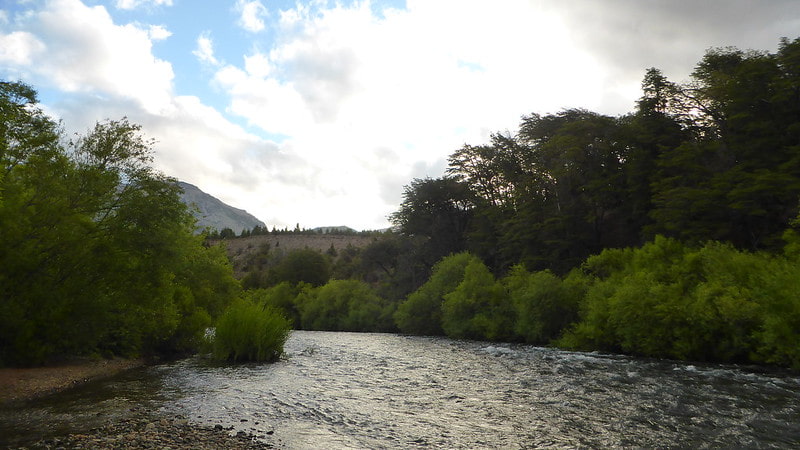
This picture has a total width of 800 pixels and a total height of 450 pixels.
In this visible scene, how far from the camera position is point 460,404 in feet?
53.6

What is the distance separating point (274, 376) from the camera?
74.9 feet

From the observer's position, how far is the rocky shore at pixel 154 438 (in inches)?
428

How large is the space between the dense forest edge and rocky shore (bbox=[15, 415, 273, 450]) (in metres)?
9.39

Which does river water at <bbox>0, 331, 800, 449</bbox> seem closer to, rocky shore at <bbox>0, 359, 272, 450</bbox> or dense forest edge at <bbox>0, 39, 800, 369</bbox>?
rocky shore at <bbox>0, 359, 272, 450</bbox>

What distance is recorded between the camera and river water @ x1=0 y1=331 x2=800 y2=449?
Result: 12.3 m

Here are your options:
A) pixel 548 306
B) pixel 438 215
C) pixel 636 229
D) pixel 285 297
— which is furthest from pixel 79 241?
pixel 285 297

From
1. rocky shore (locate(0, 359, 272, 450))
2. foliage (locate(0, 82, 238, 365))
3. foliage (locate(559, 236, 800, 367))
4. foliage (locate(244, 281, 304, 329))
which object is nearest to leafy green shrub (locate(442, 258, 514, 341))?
foliage (locate(559, 236, 800, 367))

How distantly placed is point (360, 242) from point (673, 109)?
4741 inches

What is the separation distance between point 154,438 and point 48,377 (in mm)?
12313

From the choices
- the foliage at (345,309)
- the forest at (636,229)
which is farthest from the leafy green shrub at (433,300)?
the foliage at (345,309)

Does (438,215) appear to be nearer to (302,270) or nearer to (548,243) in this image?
(548,243)

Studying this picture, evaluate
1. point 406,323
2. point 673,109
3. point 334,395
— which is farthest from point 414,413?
point 406,323

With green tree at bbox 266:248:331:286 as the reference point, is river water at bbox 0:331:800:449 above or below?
below

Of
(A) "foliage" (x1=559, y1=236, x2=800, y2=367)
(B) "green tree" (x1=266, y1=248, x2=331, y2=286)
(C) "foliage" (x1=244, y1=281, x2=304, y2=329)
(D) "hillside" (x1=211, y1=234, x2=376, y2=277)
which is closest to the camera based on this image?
(A) "foliage" (x1=559, y1=236, x2=800, y2=367)
